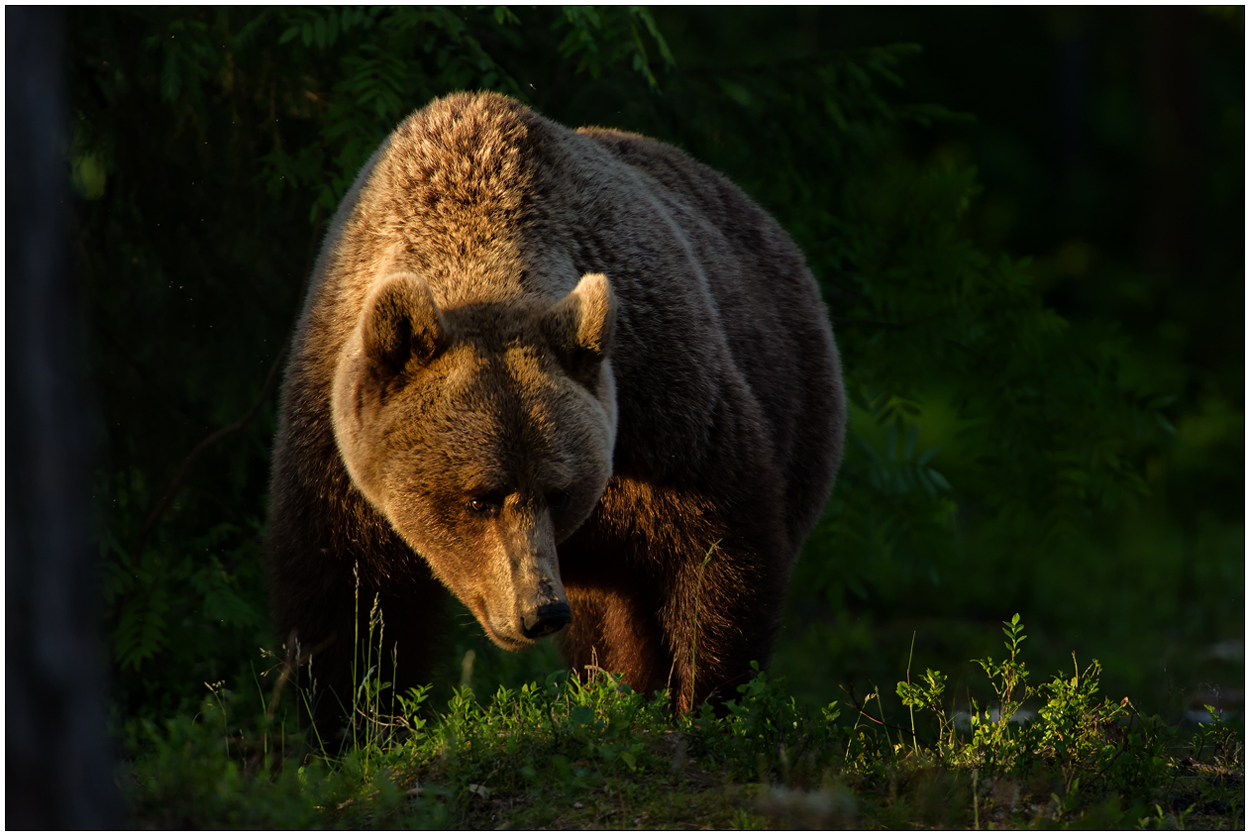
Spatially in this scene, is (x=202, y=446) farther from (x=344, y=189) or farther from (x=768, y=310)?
(x=768, y=310)

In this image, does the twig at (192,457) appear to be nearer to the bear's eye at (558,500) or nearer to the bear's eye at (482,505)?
the bear's eye at (482,505)

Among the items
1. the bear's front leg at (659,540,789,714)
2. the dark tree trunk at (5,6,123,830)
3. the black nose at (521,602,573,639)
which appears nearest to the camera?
the dark tree trunk at (5,6,123,830)

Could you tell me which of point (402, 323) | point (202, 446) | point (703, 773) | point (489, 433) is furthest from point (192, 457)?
point (703, 773)

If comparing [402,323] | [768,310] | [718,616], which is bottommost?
[718,616]

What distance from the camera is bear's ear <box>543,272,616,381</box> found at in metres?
4.38

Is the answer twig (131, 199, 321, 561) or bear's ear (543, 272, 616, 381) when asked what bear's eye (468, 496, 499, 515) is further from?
twig (131, 199, 321, 561)

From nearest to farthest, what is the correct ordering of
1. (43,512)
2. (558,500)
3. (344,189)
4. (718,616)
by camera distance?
(43,512), (558,500), (718,616), (344,189)

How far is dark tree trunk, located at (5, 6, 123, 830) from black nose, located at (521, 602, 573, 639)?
143 centimetres

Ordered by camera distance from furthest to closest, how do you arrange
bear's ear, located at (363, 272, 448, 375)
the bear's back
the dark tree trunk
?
the bear's back < bear's ear, located at (363, 272, 448, 375) < the dark tree trunk

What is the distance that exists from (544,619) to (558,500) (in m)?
0.44

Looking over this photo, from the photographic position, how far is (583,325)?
4.38 meters

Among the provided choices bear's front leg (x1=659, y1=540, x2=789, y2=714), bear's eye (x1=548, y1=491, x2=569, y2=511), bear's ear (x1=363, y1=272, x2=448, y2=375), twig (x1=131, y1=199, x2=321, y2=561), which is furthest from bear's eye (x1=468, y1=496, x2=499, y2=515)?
twig (x1=131, y1=199, x2=321, y2=561)

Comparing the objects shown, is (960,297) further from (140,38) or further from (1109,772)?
(140,38)

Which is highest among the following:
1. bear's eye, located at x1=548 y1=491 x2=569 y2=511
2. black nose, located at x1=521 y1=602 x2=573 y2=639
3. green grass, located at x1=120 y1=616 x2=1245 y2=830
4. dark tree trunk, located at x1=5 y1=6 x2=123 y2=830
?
dark tree trunk, located at x1=5 y1=6 x2=123 y2=830
